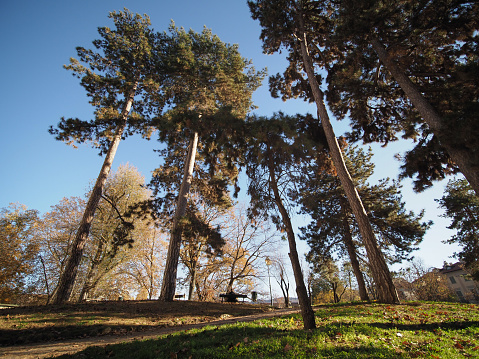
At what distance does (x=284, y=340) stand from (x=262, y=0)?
16391 millimetres

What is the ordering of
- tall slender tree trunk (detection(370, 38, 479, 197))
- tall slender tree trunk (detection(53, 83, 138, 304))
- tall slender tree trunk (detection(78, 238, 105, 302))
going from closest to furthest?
1. tall slender tree trunk (detection(370, 38, 479, 197))
2. tall slender tree trunk (detection(53, 83, 138, 304))
3. tall slender tree trunk (detection(78, 238, 105, 302))

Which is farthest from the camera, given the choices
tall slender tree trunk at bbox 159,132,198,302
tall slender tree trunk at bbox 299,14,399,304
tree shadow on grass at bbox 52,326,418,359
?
tall slender tree trunk at bbox 159,132,198,302

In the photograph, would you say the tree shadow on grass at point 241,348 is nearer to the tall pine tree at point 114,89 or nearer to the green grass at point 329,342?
the green grass at point 329,342

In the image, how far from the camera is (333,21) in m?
12.7

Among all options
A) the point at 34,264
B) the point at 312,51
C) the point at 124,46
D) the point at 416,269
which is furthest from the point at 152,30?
the point at 416,269

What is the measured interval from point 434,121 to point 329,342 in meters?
7.92

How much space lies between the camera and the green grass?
3.40 metres

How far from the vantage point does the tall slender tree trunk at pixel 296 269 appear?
5.00 metres

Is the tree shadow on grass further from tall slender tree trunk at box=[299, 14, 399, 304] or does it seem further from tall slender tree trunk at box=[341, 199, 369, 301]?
tall slender tree trunk at box=[341, 199, 369, 301]

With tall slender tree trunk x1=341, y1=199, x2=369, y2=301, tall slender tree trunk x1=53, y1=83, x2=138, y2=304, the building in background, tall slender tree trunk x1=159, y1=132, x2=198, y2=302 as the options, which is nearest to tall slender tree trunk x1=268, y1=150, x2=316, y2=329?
tall slender tree trunk x1=159, y1=132, x2=198, y2=302

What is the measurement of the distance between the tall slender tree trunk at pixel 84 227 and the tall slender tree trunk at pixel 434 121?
44.5 ft

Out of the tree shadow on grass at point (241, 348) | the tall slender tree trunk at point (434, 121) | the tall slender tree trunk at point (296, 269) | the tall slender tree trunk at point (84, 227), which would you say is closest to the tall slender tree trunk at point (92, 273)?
the tall slender tree trunk at point (84, 227)

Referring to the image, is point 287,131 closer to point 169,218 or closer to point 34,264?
point 169,218

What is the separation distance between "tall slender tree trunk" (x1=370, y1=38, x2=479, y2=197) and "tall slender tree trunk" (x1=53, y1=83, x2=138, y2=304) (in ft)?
44.5
